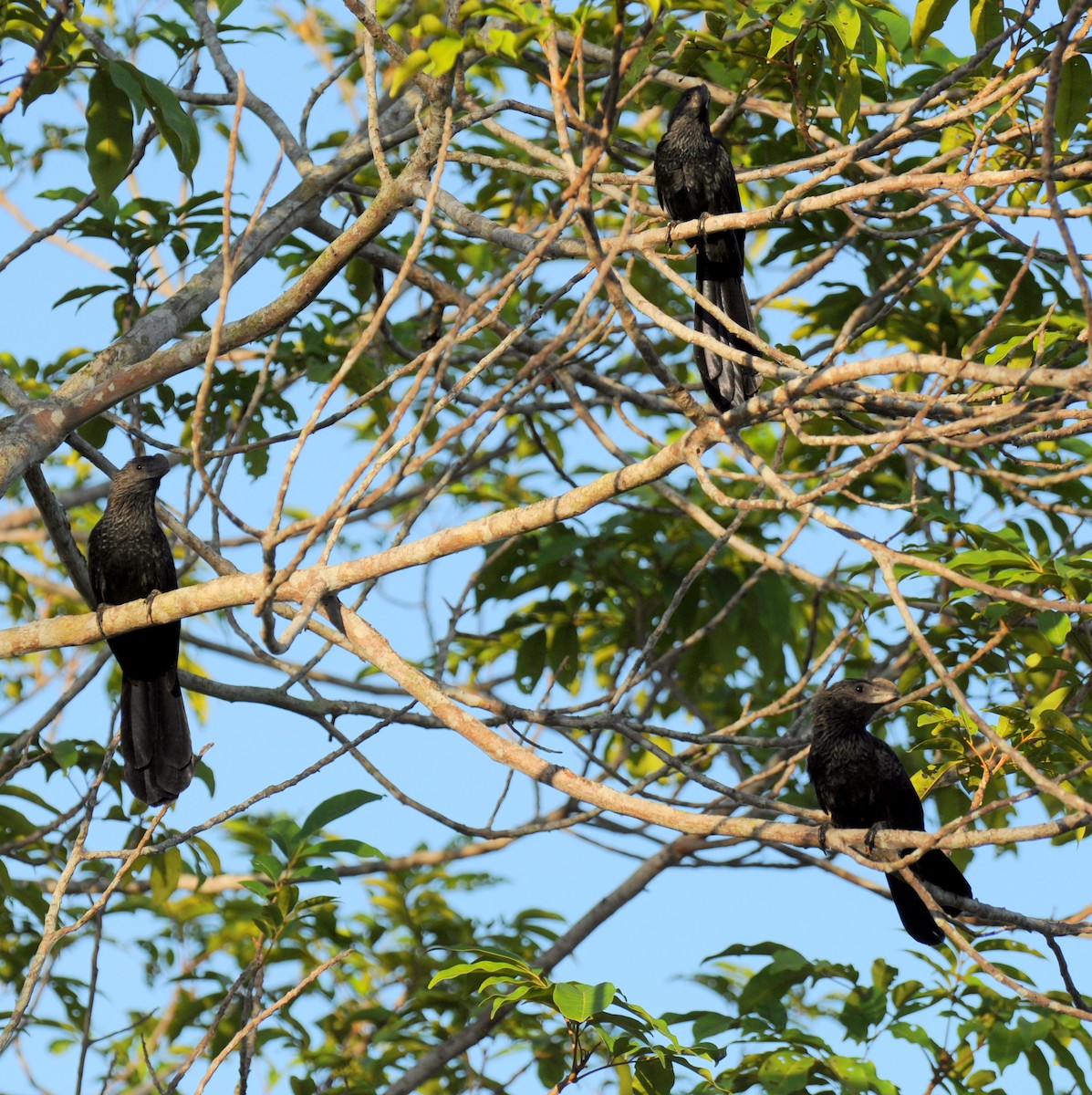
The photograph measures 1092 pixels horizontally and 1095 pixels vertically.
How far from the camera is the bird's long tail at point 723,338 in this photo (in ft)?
12.2

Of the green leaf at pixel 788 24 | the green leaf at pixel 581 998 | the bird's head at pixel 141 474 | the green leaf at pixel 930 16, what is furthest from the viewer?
the bird's head at pixel 141 474

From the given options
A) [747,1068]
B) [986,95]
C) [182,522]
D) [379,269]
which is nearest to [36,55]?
[182,522]

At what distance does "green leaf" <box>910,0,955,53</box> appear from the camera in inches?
136

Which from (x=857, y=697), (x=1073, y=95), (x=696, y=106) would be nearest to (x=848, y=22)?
(x=1073, y=95)

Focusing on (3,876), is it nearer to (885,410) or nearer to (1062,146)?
(885,410)

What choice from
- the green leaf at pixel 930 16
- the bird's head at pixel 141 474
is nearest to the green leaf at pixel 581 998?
the bird's head at pixel 141 474

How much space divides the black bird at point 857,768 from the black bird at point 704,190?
1280mm

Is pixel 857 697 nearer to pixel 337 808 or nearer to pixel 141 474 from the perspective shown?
pixel 337 808

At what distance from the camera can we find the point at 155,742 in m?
4.23

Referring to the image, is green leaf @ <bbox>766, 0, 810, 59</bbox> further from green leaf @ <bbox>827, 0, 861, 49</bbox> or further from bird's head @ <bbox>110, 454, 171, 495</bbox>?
bird's head @ <bbox>110, 454, 171, 495</bbox>

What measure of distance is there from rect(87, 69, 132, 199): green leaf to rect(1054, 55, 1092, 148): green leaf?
2428 millimetres

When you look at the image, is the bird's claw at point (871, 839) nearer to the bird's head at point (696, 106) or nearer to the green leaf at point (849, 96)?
the green leaf at point (849, 96)

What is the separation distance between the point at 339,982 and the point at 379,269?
9.76 feet

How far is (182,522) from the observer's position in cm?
400
